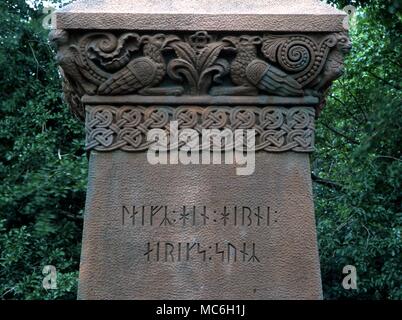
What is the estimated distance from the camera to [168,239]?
19.5ft

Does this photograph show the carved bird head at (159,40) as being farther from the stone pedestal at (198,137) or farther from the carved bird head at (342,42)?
the carved bird head at (342,42)

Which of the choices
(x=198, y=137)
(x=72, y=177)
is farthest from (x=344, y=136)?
(x=198, y=137)

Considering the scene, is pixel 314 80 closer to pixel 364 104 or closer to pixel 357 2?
pixel 357 2

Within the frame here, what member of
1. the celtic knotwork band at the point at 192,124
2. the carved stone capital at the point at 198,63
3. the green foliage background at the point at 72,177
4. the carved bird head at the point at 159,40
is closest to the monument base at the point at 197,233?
the celtic knotwork band at the point at 192,124

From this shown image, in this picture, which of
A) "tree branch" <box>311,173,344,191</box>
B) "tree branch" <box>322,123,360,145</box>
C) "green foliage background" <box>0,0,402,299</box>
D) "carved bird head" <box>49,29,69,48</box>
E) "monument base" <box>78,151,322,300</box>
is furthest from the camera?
"tree branch" <box>322,123,360,145</box>

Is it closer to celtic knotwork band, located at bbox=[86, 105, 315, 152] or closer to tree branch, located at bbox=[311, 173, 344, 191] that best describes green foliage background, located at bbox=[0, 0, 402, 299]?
tree branch, located at bbox=[311, 173, 344, 191]

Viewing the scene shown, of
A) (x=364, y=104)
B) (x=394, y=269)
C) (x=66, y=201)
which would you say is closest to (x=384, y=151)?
(x=394, y=269)

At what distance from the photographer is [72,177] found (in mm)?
14500

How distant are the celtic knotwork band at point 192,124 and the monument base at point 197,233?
0.11 m

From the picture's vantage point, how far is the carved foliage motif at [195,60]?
6043mm

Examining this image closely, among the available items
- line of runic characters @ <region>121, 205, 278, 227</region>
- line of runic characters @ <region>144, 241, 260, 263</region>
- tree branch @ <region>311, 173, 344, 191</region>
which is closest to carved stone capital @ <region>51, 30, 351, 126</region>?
line of runic characters @ <region>121, 205, 278, 227</region>

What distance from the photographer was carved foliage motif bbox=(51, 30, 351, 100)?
19.8ft

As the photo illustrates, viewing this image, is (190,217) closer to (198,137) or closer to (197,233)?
(197,233)

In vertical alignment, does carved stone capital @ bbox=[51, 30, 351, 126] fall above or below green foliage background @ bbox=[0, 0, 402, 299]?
below
